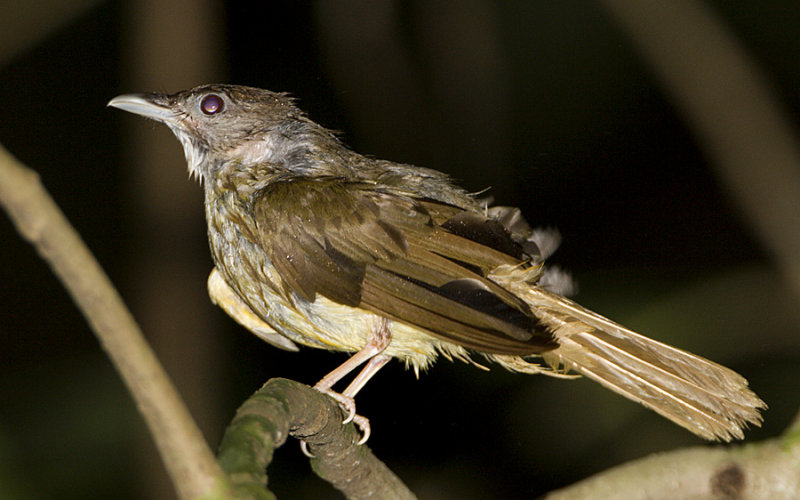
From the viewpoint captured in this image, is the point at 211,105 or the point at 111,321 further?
the point at 211,105

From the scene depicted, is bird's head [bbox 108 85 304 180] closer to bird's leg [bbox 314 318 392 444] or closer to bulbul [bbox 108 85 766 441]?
bulbul [bbox 108 85 766 441]

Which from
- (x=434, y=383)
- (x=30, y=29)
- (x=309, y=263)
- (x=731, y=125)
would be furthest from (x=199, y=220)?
(x=731, y=125)

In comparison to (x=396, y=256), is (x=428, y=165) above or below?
above

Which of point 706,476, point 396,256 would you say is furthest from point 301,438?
point 706,476

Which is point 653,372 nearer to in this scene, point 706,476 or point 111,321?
point 706,476

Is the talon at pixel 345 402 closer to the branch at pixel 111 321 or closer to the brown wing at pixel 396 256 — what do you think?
the brown wing at pixel 396 256

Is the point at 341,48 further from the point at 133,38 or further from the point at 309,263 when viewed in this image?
the point at 309,263
